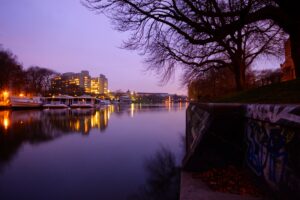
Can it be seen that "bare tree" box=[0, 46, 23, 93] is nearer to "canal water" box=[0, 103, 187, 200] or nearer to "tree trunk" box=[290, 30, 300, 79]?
"canal water" box=[0, 103, 187, 200]

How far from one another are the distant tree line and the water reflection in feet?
189

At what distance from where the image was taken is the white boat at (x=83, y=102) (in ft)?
244

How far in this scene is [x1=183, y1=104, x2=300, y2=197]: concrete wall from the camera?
3909 millimetres

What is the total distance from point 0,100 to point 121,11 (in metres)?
68.2

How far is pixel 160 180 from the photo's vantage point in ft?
26.0

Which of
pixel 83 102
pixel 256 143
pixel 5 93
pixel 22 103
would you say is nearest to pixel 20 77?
pixel 5 93

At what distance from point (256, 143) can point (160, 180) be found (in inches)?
141

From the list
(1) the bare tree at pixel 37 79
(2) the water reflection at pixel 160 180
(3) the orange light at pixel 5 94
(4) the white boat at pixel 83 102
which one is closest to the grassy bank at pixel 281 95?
(2) the water reflection at pixel 160 180

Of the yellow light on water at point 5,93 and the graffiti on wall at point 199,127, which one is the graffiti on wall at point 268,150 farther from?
the yellow light on water at point 5,93

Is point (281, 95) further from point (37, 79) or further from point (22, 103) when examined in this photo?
point (37, 79)


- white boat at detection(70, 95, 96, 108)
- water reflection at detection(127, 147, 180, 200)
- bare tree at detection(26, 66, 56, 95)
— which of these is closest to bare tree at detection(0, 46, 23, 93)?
bare tree at detection(26, 66, 56, 95)

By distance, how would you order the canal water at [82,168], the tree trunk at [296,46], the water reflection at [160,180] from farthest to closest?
the tree trunk at [296,46], the canal water at [82,168], the water reflection at [160,180]

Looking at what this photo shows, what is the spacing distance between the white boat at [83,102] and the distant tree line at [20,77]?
14.7 m

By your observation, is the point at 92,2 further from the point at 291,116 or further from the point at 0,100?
the point at 0,100
